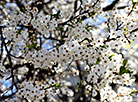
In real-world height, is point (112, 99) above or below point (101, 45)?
below

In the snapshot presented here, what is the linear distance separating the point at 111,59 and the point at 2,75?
2044mm

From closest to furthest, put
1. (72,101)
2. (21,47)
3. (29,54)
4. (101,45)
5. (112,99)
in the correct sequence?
(101,45)
(29,54)
(112,99)
(21,47)
(72,101)

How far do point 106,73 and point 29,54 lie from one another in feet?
4.83

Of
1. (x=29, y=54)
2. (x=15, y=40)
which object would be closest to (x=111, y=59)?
(x=29, y=54)

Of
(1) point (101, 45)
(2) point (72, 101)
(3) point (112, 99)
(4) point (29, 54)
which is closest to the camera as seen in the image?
(1) point (101, 45)

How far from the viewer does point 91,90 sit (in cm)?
391

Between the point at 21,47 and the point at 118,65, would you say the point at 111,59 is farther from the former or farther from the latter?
the point at 21,47

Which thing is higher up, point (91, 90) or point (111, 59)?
point (111, 59)

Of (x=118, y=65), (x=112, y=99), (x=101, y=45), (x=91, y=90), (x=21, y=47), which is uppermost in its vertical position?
(x=21, y=47)

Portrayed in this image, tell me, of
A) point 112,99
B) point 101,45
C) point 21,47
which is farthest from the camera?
point 21,47

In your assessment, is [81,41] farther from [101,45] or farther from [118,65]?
[118,65]

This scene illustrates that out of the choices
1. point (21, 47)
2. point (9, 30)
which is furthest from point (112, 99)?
point (9, 30)

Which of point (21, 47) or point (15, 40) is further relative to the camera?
point (21, 47)

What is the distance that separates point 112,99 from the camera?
371cm
